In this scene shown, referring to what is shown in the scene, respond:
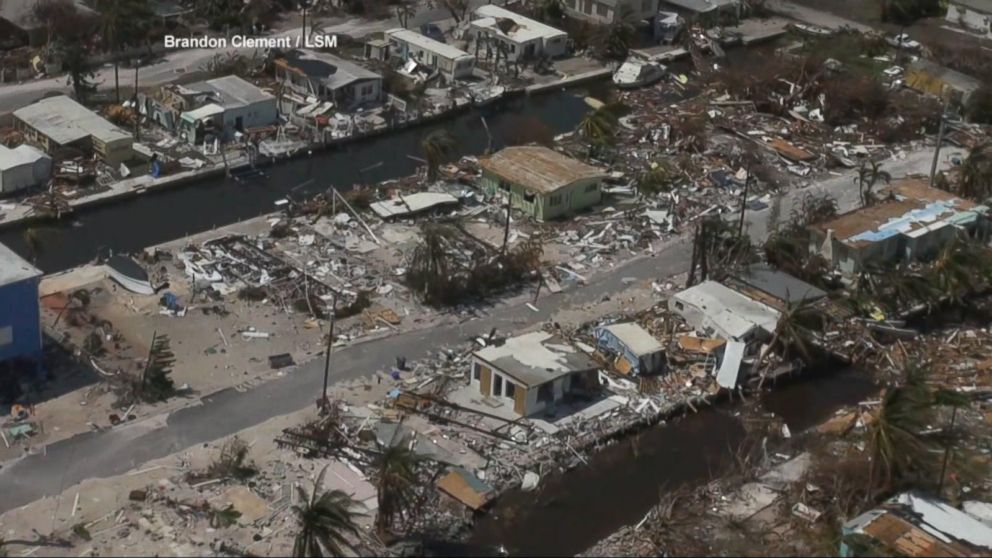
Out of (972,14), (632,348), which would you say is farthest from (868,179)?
(972,14)

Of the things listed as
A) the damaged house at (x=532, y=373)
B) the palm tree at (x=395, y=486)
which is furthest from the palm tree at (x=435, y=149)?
the palm tree at (x=395, y=486)

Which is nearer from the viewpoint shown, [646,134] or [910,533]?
[910,533]

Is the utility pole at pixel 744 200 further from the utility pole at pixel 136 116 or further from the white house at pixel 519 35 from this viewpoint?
the utility pole at pixel 136 116

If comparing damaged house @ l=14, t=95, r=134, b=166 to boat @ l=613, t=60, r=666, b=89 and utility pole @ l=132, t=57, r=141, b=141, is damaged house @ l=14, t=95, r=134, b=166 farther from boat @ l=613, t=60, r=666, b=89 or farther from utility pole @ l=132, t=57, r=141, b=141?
boat @ l=613, t=60, r=666, b=89

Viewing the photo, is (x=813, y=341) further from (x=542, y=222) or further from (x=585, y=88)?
(x=585, y=88)

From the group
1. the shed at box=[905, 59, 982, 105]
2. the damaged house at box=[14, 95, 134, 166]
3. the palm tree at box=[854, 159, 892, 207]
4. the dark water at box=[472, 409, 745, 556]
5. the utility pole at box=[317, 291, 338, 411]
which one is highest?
the shed at box=[905, 59, 982, 105]

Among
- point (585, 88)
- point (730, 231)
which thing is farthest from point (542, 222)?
point (585, 88)

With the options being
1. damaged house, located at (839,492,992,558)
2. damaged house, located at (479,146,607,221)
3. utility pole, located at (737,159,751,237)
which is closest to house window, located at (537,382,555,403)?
damaged house, located at (839,492,992,558)
